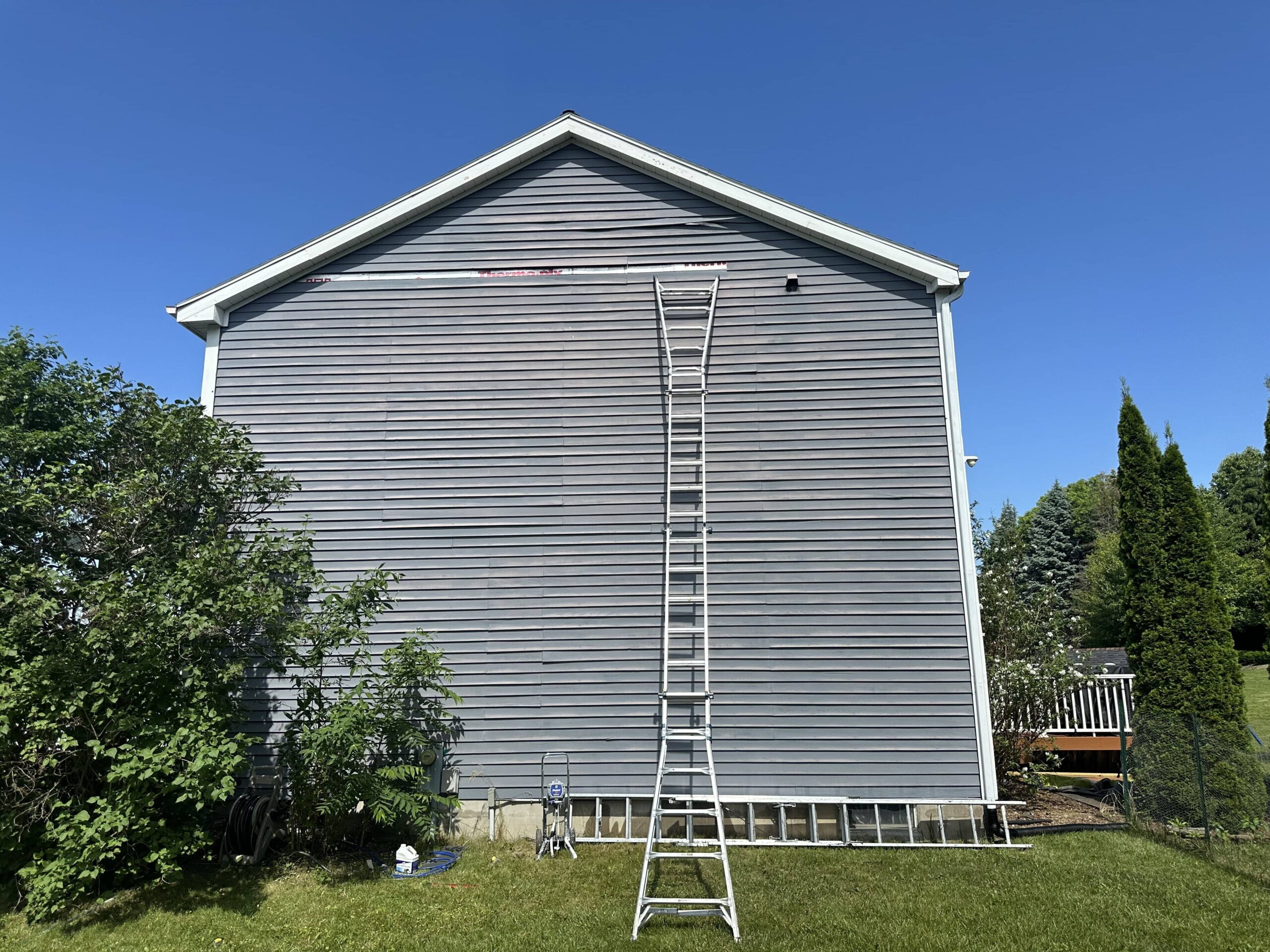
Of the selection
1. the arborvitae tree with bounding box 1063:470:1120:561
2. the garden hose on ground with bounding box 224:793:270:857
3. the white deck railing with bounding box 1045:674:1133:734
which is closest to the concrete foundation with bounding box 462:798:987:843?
the garden hose on ground with bounding box 224:793:270:857

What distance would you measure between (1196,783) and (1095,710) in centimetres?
370

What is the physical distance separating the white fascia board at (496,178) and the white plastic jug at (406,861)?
20.4ft

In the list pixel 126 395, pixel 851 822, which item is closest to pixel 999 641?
pixel 851 822

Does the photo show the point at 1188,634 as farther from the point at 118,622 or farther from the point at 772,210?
the point at 118,622

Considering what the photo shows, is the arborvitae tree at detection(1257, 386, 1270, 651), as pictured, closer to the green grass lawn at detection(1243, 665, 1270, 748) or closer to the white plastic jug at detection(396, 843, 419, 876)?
the green grass lawn at detection(1243, 665, 1270, 748)

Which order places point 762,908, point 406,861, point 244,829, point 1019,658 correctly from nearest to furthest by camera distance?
point 762,908, point 406,861, point 244,829, point 1019,658

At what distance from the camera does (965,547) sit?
7688 mm

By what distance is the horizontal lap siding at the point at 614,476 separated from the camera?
24.6ft

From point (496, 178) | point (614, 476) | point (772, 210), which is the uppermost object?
point (496, 178)

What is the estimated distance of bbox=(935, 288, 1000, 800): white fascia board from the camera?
23.9 ft

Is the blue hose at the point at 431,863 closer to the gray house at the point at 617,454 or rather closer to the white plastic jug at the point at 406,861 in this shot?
the white plastic jug at the point at 406,861

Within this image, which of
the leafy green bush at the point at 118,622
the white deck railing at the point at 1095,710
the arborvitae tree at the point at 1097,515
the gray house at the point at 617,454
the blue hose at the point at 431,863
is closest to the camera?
the leafy green bush at the point at 118,622

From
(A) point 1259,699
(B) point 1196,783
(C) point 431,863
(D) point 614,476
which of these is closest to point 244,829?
(C) point 431,863

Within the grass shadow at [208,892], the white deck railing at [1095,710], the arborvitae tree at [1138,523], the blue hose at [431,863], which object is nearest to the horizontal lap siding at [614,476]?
the blue hose at [431,863]
